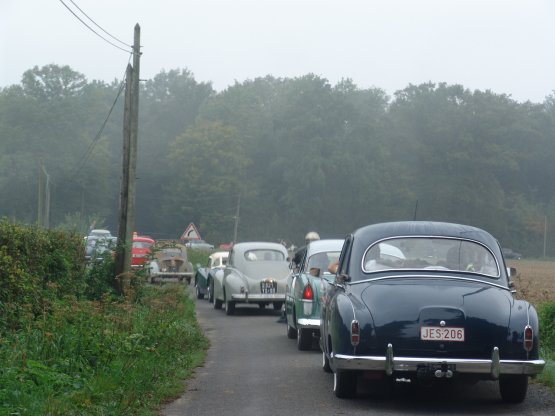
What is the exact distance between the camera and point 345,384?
10438mm

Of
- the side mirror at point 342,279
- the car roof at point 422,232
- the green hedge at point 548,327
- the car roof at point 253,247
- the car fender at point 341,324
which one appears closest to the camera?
the car fender at point 341,324

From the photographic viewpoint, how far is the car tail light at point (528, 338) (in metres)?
9.74

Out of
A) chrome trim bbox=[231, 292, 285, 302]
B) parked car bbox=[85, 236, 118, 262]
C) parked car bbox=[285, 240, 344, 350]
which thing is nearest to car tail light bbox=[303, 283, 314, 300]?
parked car bbox=[285, 240, 344, 350]

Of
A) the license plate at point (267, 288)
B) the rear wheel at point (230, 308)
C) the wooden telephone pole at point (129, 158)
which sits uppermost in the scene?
the wooden telephone pole at point (129, 158)

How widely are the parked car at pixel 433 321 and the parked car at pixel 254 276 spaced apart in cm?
1329

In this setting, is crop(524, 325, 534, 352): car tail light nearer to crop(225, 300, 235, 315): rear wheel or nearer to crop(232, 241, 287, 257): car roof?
crop(225, 300, 235, 315): rear wheel

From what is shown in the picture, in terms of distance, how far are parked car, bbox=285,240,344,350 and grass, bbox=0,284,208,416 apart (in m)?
1.56

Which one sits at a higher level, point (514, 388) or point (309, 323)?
point (309, 323)

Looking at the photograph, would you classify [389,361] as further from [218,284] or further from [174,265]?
[174,265]

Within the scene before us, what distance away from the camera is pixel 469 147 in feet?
311

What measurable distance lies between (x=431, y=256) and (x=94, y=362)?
12.2 feet

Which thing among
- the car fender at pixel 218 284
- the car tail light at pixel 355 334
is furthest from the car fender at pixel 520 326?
the car fender at pixel 218 284

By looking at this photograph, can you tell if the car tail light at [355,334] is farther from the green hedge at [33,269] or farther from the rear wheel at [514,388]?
the green hedge at [33,269]

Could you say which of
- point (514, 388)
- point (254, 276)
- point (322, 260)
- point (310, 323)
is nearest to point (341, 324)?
point (514, 388)
